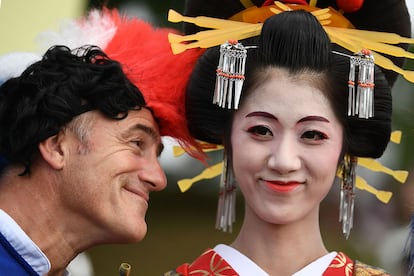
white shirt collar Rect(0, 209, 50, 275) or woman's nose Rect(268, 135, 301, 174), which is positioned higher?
woman's nose Rect(268, 135, 301, 174)

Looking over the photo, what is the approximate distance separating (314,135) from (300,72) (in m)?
0.18

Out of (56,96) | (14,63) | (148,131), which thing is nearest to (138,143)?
(148,131)

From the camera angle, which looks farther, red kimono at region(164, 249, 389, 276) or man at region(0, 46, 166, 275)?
red kimono at region(164, 249, 389, 276)

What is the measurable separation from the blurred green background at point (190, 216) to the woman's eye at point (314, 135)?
3.36 feet

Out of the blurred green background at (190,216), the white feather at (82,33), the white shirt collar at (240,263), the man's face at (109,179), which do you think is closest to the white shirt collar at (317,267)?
the white shirt collar at (240,263)

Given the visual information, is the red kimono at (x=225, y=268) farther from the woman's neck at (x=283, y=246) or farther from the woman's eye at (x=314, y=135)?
the woman's eye at (x=314, y=135)

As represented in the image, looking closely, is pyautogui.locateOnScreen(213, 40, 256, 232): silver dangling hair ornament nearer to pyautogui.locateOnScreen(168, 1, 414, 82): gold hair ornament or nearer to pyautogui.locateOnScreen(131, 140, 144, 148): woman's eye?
pyautogui.locateOnScreen(168, 1, 414, 82): gold hair ornament

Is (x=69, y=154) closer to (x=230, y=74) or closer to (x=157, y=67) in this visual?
(x=157, y=67)

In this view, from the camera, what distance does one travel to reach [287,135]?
2320 mm

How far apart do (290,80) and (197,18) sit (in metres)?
→ 0.35

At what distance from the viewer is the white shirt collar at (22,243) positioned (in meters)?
2.21

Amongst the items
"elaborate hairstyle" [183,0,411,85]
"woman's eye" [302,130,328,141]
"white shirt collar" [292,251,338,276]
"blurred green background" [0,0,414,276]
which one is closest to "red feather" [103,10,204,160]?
"elaborate hairstyle" [183,0,411,85]

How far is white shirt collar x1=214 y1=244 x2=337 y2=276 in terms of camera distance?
241 cm

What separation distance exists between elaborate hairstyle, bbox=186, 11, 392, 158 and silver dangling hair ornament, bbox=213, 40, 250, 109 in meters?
0.04
